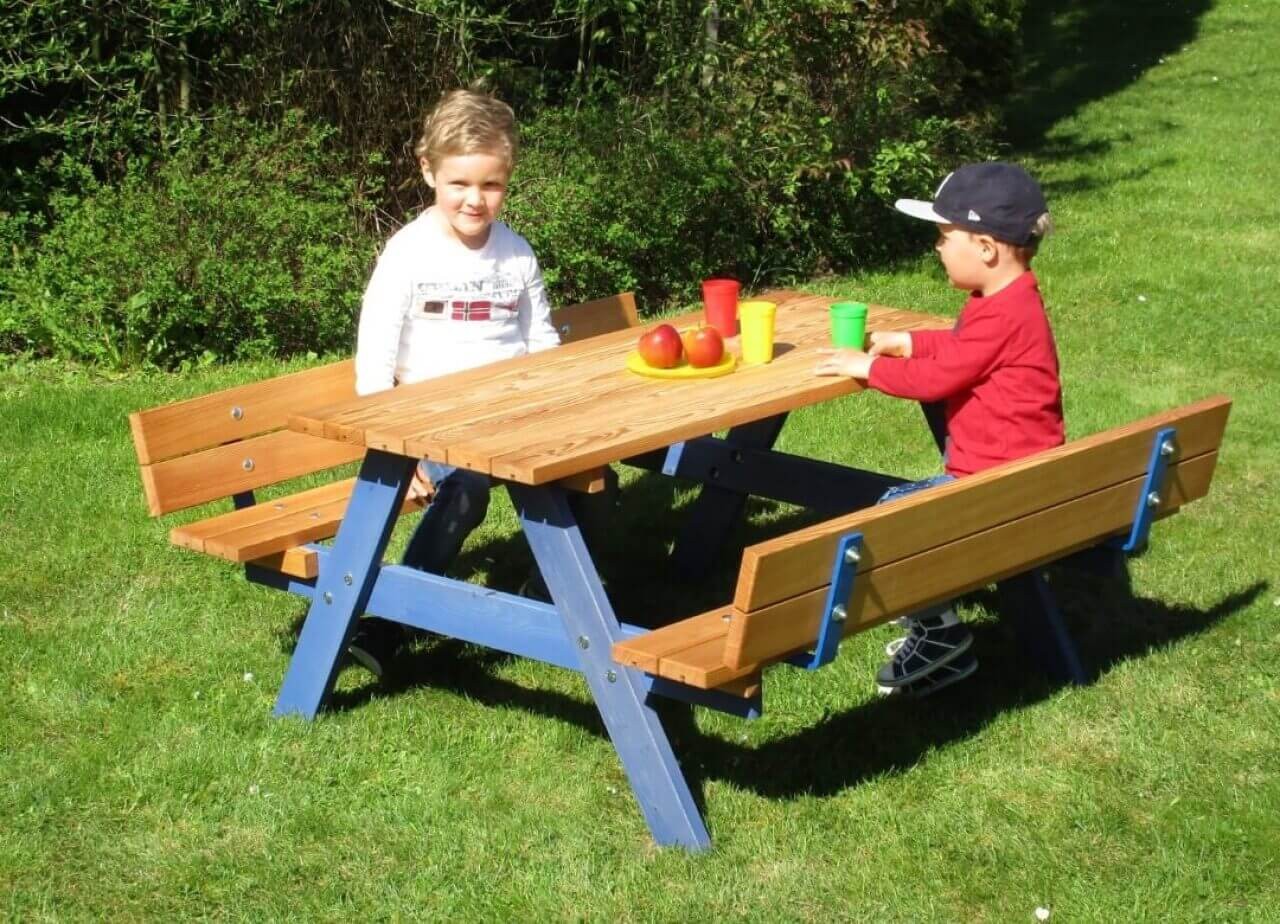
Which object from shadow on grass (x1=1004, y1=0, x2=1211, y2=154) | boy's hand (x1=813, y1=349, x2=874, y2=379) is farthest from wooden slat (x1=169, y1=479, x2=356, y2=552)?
shadow on grass (x1=1004, y1=0, x2=1211, y2=154)

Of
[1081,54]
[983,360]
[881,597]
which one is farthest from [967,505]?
[1081,54]

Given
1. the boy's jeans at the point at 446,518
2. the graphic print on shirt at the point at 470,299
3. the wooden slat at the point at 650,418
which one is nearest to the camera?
the wooden slat at the point at 650,418

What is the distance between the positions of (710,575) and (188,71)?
4822mm

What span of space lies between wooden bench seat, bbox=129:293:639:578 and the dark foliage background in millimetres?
3192

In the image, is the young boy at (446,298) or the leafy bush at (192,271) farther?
the leafy bush at (192,271)

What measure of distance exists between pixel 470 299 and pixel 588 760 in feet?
4.60

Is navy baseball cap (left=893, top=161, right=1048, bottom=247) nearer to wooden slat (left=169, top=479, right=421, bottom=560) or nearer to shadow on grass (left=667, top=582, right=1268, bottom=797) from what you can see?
shadow on grass (left=667, top=582, right=1268, bottom=797)

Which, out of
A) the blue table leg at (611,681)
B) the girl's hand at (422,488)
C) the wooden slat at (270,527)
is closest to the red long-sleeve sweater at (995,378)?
the blue table leg at (611,681)

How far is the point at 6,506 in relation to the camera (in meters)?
6.26

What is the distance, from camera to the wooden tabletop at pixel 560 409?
3934 mm

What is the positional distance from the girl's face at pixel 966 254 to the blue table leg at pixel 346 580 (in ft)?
4.98

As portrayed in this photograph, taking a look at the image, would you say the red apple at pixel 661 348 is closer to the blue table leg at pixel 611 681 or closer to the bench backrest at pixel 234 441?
the blue table leg at pixel 611 681

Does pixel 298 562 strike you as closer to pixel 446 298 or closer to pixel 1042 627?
pixel 446 298

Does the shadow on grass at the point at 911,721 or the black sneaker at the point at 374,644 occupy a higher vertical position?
the black sneaker at the point at 374,644
